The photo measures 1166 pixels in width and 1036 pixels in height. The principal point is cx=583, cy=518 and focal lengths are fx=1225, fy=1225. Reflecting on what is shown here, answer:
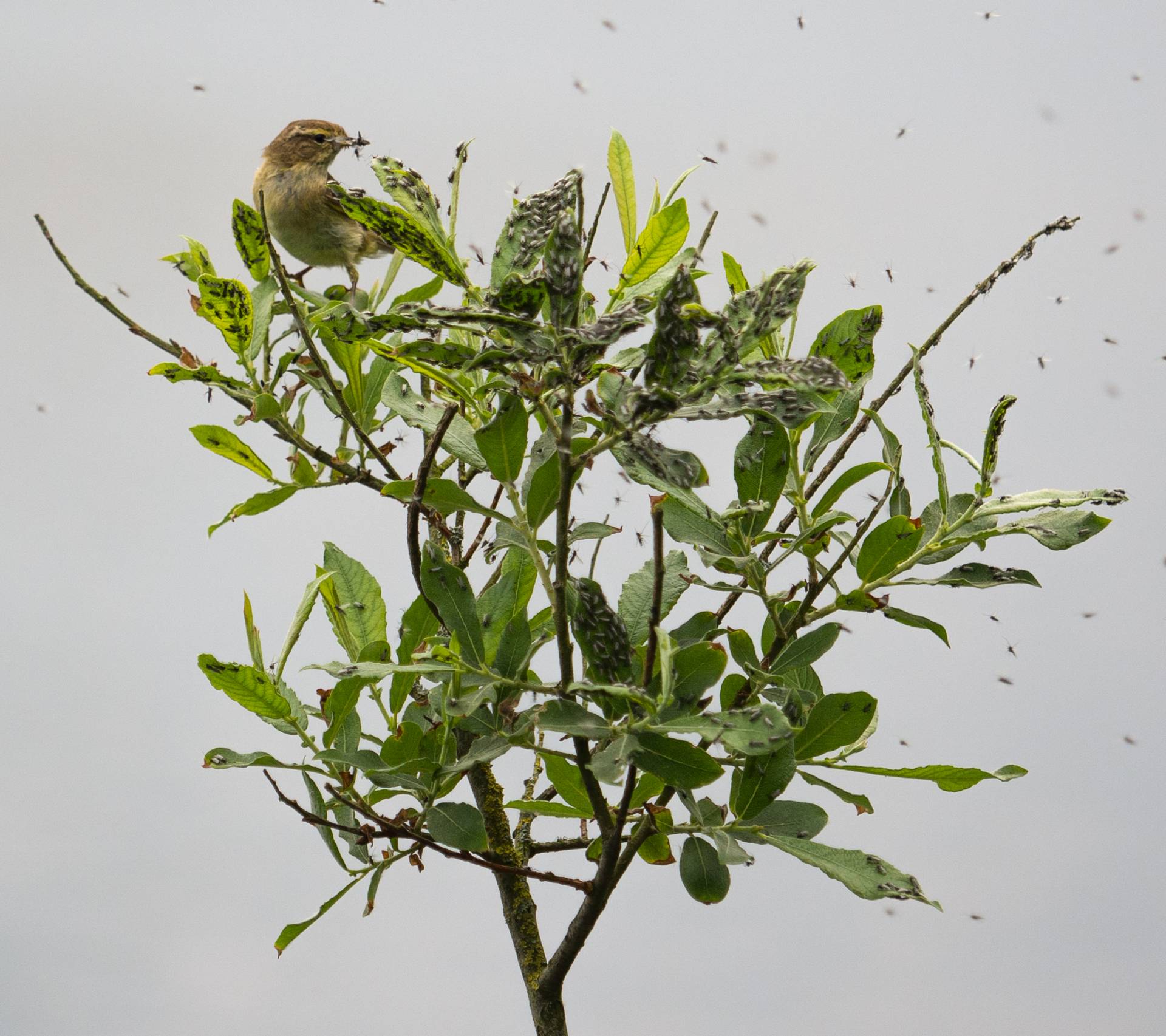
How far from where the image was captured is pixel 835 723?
4.40ft

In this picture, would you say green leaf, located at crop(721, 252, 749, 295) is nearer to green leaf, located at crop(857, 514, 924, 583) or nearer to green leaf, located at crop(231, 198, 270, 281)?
green leaf, located at crop(857, 514, 924, 583)

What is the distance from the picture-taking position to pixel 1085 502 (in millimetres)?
1276

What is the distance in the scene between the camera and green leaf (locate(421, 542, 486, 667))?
1.26 meters

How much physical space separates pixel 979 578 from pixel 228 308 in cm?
89

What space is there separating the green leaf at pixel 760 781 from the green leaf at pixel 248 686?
0.52 metres

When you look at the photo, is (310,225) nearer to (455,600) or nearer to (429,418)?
(429,418)

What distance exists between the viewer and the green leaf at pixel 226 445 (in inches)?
57.1

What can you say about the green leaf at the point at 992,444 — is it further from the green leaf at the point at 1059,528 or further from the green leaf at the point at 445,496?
the green leaf at the point at 445,496

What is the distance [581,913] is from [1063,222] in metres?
0.98

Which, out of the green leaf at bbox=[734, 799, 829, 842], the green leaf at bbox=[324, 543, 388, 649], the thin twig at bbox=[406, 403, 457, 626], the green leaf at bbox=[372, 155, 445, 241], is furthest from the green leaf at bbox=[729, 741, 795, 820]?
the green leaf at bbox=[372, 155, 445, 241]

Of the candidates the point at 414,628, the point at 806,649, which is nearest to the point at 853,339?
the point at 806,649

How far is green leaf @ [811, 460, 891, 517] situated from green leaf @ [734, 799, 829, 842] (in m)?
0.32

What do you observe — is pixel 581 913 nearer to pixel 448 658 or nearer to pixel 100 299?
pixel 448 658

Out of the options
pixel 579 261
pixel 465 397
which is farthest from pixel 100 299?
pixel 579 261
